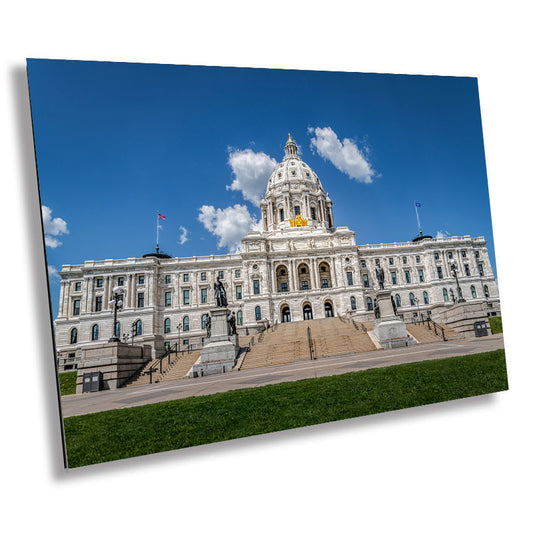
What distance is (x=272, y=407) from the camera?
660 cm

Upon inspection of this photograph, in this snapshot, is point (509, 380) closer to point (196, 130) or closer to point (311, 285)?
point (196, 130)

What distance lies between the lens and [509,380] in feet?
27.9

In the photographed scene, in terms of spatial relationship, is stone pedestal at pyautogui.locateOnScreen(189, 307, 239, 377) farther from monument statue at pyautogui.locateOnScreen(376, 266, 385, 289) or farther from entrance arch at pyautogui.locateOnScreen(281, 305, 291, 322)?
entrance arch at pyautogui.locateOnScreen(281, 305, 291, 322)

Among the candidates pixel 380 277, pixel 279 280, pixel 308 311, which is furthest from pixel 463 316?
pixel 279 280

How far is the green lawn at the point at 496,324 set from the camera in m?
9.46

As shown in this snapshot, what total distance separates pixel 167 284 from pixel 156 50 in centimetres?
1269

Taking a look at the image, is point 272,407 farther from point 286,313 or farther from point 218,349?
point 286,313

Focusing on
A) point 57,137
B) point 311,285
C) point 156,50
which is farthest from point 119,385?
point 311,285

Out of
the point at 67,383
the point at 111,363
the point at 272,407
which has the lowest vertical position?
the point at 272,407

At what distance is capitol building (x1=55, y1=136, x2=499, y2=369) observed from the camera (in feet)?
30.5

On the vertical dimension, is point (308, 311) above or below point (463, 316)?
below

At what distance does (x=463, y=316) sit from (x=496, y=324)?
8.66 ft

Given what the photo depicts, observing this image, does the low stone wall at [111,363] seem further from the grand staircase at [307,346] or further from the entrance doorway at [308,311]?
the entrance doorway at [308,311]

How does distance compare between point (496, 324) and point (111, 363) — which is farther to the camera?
point (496, 324)
